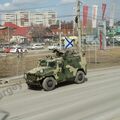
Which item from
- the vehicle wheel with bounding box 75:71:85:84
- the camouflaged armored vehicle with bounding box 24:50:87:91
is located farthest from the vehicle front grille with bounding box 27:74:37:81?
the vehicle wheel with bounding box 75:71:85:84

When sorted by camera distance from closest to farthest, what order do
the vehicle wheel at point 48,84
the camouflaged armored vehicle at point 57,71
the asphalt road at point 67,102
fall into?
the asphalt road at point 67,102, the vehicle wheel at point 48,84, the camouflaged armored vehicle at point 57,71

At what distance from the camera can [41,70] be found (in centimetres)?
2062

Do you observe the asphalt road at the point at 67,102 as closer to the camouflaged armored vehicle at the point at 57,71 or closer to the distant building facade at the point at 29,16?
the camouflaged armored vehicle at the point at 57,71

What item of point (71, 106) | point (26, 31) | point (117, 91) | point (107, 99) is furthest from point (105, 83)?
point (26, 31)

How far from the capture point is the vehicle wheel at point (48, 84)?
66.6ft

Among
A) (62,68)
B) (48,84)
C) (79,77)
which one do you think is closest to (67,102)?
(48,84)

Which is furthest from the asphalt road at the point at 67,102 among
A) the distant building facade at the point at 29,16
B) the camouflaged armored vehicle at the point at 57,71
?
the distant building facade at the point at 29,16

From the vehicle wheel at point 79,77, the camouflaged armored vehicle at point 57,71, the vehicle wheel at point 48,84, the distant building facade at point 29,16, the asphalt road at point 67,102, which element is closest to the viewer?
the asphalt road at point 67,102

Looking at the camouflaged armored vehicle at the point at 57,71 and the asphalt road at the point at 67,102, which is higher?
the camouflaged armored vehicle at the point at 57,71

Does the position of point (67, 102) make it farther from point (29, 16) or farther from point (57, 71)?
point (29, 16)

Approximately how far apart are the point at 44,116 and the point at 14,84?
1067 cm

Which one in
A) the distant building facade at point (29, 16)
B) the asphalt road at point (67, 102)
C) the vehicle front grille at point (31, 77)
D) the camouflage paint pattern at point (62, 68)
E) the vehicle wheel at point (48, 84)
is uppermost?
the distant building facade at point (29, 16)

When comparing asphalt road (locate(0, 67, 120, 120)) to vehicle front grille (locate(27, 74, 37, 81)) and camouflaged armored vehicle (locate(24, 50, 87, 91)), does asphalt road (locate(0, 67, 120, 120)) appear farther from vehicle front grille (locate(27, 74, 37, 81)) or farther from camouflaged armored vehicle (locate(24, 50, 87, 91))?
vehicle front grille (locate(27, 74, 37, 81))

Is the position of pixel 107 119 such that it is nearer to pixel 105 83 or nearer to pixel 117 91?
pixel 117 91
